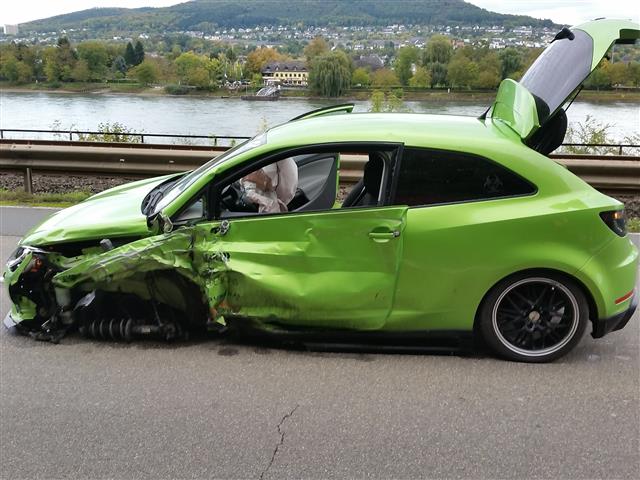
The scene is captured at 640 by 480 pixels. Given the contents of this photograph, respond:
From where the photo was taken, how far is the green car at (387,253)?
392 centimetres

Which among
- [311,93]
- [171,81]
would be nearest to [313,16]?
[171,81]

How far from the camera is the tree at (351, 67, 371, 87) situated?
32.0 feet

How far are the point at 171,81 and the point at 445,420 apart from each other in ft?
32.2

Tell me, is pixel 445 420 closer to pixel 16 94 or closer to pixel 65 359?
pixel 65 359

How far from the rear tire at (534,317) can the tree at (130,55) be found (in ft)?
33.1

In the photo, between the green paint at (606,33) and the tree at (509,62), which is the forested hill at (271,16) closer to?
the tree at (509,62)

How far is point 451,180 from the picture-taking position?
157 inches

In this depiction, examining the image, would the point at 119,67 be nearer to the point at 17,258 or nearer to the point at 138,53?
the point at 138,53

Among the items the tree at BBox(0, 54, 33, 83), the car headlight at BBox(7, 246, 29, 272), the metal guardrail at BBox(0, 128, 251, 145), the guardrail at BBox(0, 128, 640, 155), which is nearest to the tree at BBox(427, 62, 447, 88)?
the guardrail at BBox(0, 128, 640, 155)

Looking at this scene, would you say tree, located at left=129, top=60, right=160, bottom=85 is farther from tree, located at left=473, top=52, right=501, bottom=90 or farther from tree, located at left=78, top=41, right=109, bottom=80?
tree, located at left=473, top=52, right=501, bottom=90

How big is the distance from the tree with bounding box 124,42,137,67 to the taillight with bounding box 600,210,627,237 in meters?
10.3

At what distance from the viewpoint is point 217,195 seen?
4164 millimetres

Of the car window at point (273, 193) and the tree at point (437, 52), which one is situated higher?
the tree at point (437, 52)

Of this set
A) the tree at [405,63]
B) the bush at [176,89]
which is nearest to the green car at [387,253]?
the tree at [405,63]
